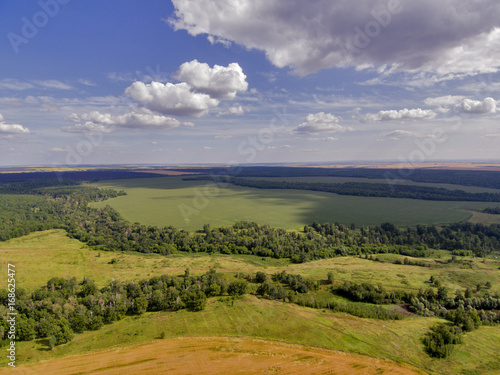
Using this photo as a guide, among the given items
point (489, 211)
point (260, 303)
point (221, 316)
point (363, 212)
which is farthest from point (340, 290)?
point (489, 211)

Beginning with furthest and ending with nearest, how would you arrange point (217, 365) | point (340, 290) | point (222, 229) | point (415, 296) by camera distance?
point (222, 229), point (340, 290), point (415, 296), point (217, 365)

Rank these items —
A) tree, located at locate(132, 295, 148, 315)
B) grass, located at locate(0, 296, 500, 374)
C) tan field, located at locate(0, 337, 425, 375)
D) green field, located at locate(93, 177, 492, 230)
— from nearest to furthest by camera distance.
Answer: tan field, located at locate(0, 337, 425, 375) → grass, located at locate(0, 296, 500, 374) → tree, located at locate(132, 295, 148, 315) → green field, located at locate(93, 177, 492, 230)

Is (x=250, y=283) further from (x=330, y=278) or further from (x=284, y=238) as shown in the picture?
(x=284, y=238)

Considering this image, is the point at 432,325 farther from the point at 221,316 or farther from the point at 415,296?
the point at 221,316

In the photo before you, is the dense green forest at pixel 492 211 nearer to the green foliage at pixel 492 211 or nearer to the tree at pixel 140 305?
the green foliage at pixel 492 211

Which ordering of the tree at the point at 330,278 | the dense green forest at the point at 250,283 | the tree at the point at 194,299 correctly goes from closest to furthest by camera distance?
the dense green forest at the point at 250,283, the tree at the point at 194,299, the tree at the point at 330,278

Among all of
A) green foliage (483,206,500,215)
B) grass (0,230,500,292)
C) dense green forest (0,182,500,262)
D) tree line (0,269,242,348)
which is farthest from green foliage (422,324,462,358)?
green foliage (483,206,500,215)

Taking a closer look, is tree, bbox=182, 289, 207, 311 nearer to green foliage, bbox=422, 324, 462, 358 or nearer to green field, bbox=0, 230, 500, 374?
green field, bbox=0, 230, 500, 374

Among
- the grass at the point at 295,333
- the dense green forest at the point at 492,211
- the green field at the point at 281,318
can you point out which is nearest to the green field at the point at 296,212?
the dense green forest at the point at 492,211
